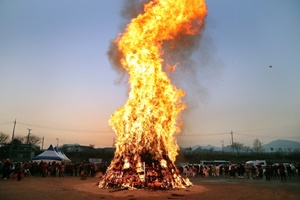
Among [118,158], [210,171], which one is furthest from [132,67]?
[210,171]

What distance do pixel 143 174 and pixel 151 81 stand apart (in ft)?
23.0

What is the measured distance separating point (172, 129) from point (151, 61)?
571 cm

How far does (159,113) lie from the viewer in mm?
17922

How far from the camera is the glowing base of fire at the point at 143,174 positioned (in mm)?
15539

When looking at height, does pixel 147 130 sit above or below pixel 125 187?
above

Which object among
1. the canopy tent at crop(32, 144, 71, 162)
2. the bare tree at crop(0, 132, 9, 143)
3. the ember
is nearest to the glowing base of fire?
the ember

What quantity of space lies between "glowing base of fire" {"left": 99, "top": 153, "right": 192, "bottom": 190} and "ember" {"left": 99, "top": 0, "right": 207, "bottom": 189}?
0.08 meters

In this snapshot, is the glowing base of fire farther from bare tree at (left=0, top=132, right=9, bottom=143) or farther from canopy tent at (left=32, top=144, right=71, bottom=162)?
bare tree at (left=0, top=132, right=9, bottom=143)

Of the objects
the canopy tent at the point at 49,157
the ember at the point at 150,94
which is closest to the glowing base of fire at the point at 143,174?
the ember at the point at 150,94

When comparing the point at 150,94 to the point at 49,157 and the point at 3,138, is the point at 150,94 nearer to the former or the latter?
the point at 49,157

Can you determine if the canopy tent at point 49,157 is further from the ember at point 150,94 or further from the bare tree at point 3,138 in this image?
the bare tree at point 3,138

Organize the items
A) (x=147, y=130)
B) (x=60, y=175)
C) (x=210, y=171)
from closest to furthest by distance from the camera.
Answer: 1. (x=147, y=130)
2. (x=60, y=175)
3. (x=210, y=171)

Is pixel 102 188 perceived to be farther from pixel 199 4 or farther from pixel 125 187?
pixel 199 4

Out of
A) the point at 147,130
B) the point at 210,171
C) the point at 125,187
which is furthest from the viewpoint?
the point at 210,171
